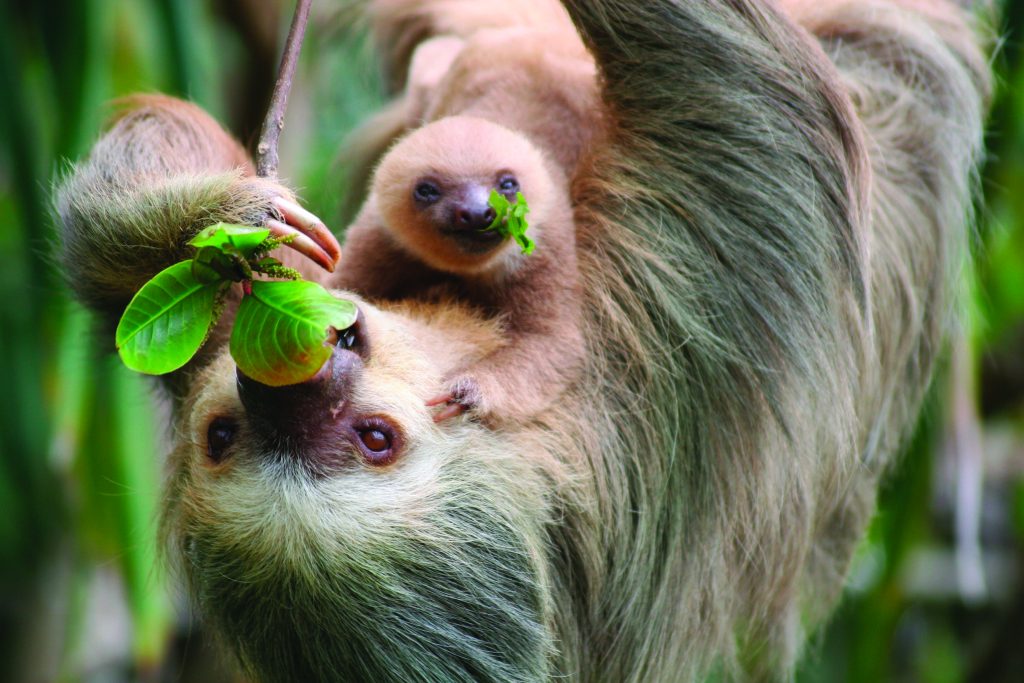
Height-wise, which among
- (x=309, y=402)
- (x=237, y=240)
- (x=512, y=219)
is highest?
(x=237, y=240)

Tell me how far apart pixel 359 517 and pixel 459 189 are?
89 cm

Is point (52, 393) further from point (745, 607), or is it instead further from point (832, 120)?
point (832, 120)

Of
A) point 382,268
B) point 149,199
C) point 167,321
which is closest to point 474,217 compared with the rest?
point 382,268

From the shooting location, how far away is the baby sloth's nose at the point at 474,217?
2.70 meters

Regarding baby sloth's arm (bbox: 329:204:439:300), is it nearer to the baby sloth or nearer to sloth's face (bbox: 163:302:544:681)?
the baby sloth

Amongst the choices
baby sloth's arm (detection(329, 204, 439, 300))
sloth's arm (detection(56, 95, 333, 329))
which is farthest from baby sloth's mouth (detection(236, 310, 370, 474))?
baby sloth's arm (detection(329, 204, 439, 300))

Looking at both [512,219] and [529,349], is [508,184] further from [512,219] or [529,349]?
[529,349]

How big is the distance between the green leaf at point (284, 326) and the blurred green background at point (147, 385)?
35.1 inches

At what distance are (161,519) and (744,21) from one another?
75.8 inches

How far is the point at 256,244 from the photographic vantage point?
1.90m

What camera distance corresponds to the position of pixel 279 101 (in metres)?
1.94

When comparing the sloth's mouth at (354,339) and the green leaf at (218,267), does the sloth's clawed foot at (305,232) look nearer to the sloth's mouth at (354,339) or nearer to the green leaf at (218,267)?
the green leaf at (218,267)

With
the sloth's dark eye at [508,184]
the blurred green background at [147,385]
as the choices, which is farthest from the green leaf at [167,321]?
the sloth's dark eye at [508,184]

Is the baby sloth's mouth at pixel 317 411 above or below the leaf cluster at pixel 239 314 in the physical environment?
below
